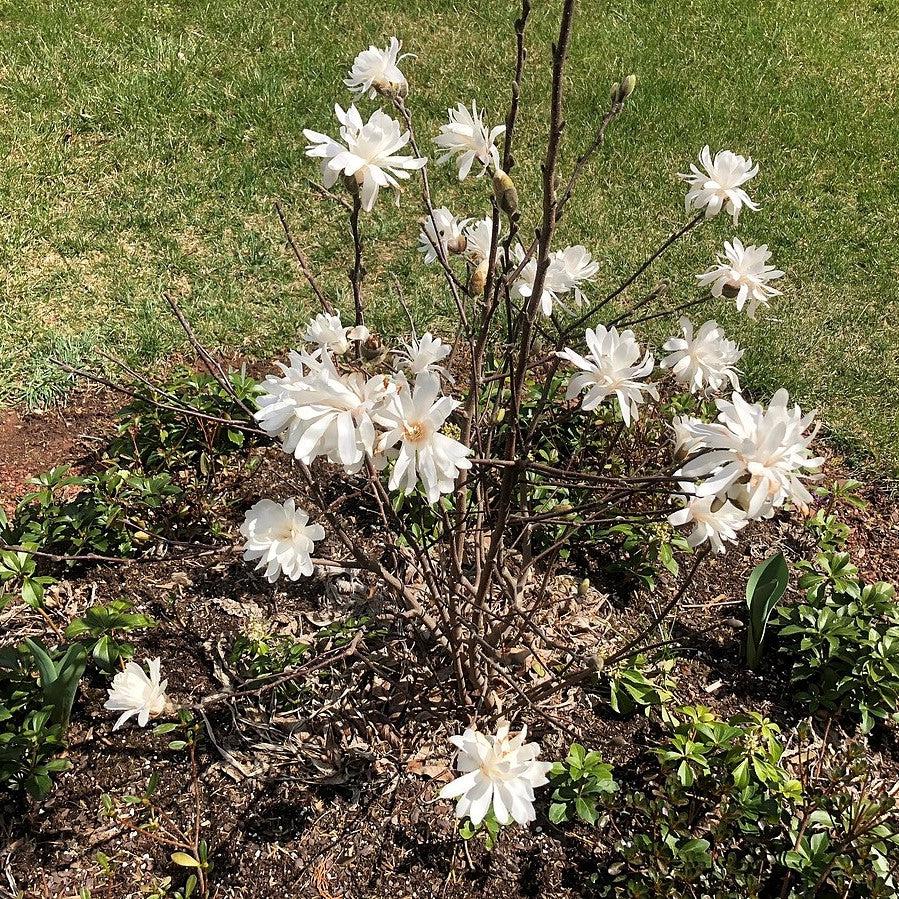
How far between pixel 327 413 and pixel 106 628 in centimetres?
131

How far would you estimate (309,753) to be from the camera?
218 cm

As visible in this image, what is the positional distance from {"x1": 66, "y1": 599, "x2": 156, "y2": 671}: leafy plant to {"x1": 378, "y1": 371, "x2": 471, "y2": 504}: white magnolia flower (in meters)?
1.23

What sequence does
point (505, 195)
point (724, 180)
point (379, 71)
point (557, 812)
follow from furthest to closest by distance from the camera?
point (557, 812), point (724, 180), point (379, 71), point (505, 195)

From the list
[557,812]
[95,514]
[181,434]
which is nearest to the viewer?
[557,812]

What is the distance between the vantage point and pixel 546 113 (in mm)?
5137

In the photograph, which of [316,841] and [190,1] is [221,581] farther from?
[190,1]

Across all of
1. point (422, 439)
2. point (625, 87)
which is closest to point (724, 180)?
point (625, 87)

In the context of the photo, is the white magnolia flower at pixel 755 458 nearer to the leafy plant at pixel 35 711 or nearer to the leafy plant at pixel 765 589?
the leafy plant at pixel 765 589

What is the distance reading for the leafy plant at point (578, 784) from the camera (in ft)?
6.42

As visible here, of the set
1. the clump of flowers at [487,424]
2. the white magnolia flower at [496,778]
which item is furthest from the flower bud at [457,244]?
the white magnolia flower at [496,778]

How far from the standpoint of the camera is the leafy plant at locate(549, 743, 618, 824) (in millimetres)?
1957

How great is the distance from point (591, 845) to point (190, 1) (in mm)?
5824

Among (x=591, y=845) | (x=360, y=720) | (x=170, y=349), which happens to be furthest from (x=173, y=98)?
(x=591, y=845)

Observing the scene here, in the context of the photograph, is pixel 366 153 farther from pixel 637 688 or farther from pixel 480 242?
pixel 637 688
